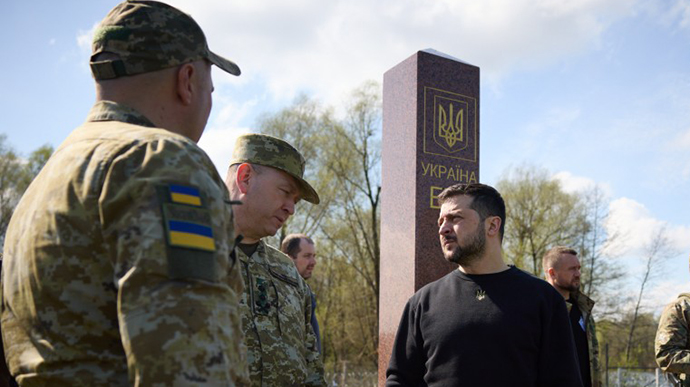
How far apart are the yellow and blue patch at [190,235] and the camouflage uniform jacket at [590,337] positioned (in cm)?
423

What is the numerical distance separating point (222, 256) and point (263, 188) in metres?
1.52

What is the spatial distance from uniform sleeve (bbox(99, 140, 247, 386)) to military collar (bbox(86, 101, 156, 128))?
8.3 inches

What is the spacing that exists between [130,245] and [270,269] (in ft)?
5.42

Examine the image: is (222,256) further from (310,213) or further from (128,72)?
(310,213)

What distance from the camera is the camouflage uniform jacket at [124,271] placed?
109cm

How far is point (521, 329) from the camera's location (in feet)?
8.98

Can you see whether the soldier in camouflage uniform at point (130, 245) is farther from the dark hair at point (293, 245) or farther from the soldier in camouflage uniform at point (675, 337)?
the soldier in camouflage uniform at point (675, 337)

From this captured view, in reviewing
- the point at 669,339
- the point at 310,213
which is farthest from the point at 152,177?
the point at 310,213

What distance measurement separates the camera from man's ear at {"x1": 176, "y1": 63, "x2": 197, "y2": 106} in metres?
1.43

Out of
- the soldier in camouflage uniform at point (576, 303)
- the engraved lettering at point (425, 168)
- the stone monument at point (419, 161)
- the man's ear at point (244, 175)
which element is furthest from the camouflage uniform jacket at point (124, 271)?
the engraved lettering at point (425, 168)

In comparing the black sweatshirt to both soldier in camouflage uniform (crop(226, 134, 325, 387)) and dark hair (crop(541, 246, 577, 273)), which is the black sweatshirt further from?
dark hair (crop(541, 246, 577, 273))

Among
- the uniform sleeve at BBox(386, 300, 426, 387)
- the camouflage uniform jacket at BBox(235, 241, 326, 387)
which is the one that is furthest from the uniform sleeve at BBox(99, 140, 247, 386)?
the uniform sleeve at BBox(386, 300, 426, 387)

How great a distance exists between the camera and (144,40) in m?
1.40

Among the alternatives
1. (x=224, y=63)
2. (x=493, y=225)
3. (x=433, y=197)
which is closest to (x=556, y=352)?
(x=493, y=225)
